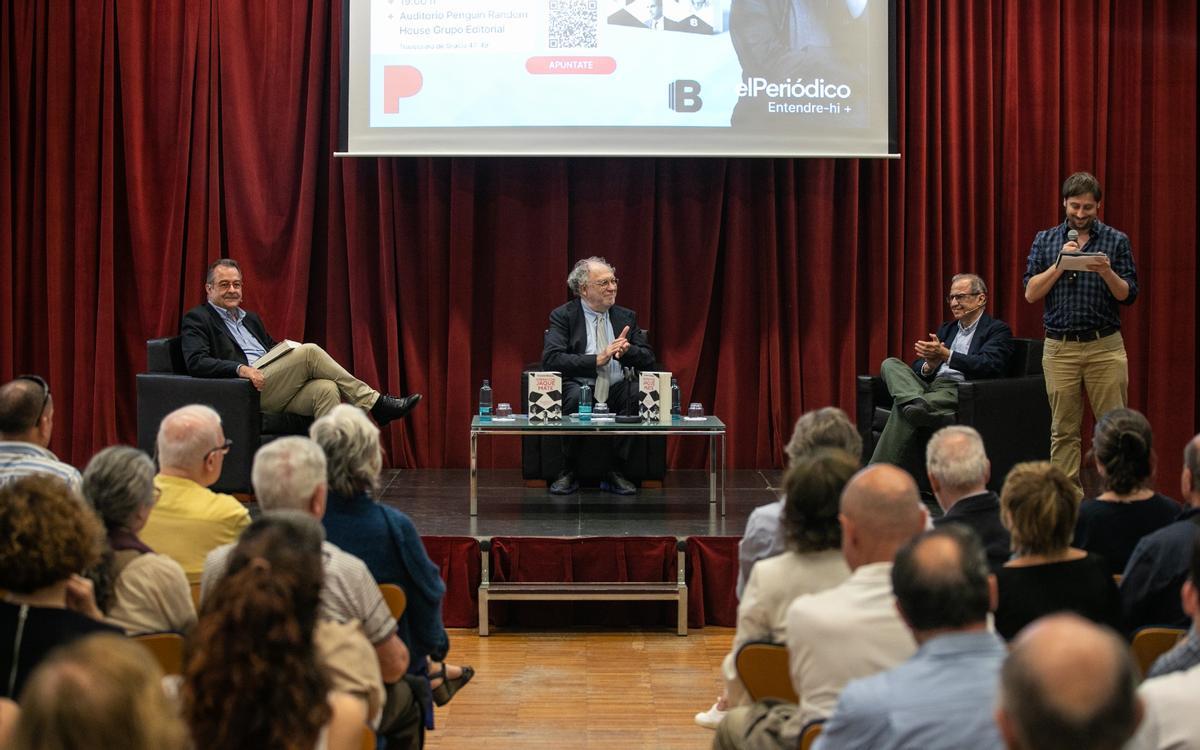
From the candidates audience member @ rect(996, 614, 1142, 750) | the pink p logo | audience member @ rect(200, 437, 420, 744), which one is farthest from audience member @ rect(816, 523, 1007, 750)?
the pink p logo

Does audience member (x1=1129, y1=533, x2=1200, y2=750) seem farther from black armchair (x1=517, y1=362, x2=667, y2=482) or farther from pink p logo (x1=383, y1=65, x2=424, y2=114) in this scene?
pink p logo (x1=383, y1=65, x2=424, y2=114)

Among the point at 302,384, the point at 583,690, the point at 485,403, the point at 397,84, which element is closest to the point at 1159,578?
the point at 583,690

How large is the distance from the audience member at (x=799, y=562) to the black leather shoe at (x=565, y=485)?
315 centimetres

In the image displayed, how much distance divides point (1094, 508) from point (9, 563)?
7.98 ft

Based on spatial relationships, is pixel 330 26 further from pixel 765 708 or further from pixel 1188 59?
pixel 765 708

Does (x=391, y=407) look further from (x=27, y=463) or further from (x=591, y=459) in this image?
(x=27, y=463)

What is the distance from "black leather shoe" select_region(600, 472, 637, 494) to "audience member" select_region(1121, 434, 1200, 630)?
3.19 meters

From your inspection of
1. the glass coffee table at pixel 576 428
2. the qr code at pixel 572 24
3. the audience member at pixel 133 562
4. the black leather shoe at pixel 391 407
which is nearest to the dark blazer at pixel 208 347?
the black leather shoe at pixel 391 407

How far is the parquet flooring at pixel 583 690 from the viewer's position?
3.85 meters

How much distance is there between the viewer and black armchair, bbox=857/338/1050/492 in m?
5.55

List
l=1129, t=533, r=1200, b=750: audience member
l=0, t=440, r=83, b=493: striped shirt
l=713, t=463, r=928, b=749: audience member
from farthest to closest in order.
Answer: l=0, t=440, r=83, b=493: striped shirt → l=713, t=463, r=928, b=749: audience member → l=1129, t=533, r=1200, b=750: audience member

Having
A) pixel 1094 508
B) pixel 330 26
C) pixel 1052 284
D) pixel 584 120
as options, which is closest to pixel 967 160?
pixel 1052 284

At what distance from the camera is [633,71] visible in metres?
6.44

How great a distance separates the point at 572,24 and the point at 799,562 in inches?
172
